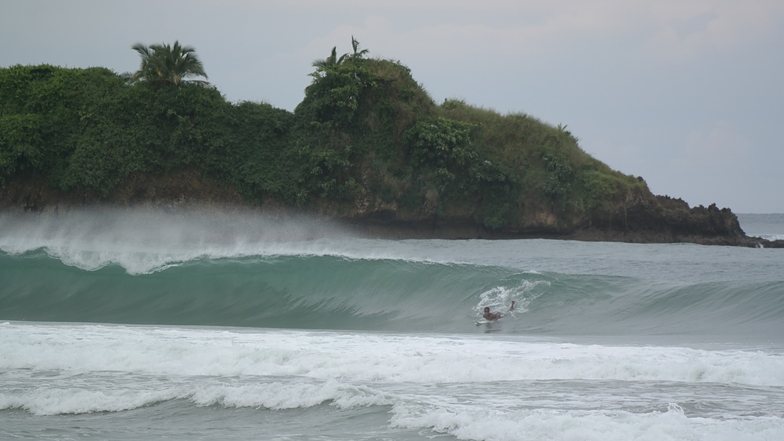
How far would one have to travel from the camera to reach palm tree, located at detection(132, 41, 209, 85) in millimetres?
30109

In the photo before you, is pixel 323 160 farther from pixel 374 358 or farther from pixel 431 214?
pixel 374 358

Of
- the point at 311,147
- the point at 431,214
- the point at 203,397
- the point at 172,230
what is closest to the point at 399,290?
the point at 203,397

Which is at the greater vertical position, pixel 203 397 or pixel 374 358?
pixel 374 358

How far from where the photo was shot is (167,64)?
3034cm

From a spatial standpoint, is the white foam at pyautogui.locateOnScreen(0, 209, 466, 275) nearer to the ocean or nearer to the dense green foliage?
the dense green foliage

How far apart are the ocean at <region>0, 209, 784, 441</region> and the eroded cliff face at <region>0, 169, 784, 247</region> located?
8.30 metres

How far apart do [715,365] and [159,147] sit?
85.4 ft

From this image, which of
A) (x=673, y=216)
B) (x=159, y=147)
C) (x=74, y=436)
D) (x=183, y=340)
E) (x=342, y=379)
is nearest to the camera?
(x=74, y=436)

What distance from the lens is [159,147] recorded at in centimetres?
3020

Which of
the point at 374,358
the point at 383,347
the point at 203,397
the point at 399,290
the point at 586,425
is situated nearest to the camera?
the point at 586,425

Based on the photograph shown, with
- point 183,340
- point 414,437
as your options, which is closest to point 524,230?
point 183,340

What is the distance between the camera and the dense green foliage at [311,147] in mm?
29734

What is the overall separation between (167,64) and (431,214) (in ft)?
40.9

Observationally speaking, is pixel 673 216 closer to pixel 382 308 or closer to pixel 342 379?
pixel 382 308
